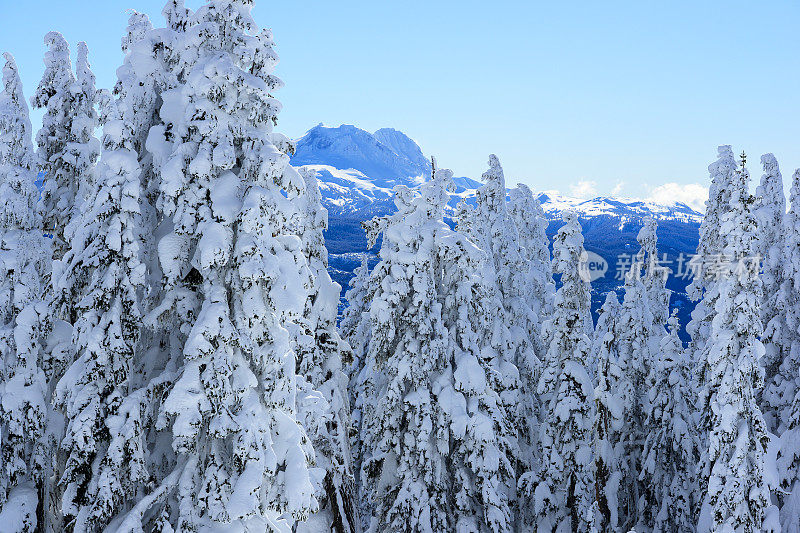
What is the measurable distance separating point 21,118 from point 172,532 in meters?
12.2

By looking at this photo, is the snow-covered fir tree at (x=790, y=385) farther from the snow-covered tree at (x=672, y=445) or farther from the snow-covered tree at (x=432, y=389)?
the snow-covered tree at (x=432, y=389)

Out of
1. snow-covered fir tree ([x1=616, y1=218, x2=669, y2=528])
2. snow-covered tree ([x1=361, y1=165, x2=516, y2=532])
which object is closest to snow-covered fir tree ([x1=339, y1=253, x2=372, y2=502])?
snow-covered tree ([x1=361, y1=165, x2=516, y2=532])

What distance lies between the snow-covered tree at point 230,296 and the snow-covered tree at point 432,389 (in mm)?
6166

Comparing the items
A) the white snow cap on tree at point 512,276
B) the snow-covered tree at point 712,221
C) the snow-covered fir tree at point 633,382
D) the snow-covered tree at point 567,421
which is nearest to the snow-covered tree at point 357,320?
the white snow cap on tree at point 512,276

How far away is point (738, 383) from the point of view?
1780 centimetres

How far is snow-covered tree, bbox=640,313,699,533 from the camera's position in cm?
2316

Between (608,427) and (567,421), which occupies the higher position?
(567,421)

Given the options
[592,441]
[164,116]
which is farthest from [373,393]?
[164,116]

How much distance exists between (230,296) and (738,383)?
14.5 m

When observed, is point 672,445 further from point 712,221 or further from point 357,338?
point 357,338

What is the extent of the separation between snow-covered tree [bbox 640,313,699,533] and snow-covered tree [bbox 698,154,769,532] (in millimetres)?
5045

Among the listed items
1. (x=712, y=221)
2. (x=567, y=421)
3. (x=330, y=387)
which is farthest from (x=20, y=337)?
(x=712, y=221)

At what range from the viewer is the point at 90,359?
1020 centimetres

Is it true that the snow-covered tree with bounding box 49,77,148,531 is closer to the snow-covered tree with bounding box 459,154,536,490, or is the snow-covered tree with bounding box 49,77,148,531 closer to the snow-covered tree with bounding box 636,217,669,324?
the snow-covered tree with bounding box 459,154,536,490
